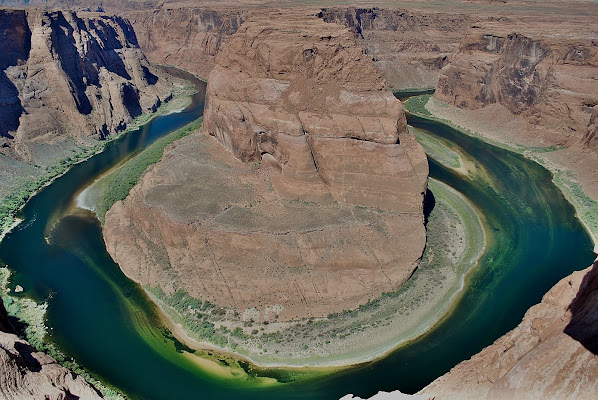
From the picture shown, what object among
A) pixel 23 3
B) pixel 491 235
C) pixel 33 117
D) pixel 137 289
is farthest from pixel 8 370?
pixel 23 3

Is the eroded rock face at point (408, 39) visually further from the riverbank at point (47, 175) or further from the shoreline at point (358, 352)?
the shoreline at point (358, 352)

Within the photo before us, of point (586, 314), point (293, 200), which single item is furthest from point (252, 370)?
point (586, 314)

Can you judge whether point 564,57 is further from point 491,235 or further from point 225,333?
point 225,333

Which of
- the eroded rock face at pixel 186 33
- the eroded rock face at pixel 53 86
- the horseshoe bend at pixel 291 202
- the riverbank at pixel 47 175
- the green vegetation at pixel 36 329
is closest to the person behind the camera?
the green vegetation at pixel 36 329

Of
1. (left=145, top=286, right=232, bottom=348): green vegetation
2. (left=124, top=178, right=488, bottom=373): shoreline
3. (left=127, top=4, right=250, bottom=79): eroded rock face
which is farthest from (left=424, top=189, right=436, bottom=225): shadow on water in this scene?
(left=127, top=4, right=250, bottom=79): eroded rock face

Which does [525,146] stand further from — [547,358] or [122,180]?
[122,180]

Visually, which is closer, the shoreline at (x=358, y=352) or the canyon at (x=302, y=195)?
the canyon at (x=302, y=195)

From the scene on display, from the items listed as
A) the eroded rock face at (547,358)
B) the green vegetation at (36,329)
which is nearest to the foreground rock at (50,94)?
the green vegetation at (36,329)

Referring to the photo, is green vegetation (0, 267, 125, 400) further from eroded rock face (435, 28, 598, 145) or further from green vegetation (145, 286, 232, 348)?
eroded rock face (435, 28, 598, 145)
